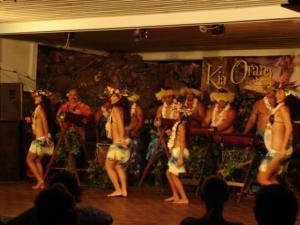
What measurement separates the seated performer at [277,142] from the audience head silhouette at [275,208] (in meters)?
5.37

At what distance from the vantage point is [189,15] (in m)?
8.06

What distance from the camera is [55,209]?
9.25 feet

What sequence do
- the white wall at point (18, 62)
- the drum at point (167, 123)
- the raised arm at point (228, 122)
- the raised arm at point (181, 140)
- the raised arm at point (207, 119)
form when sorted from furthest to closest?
1. the white wall at point (18, 62)
2. the raised arm at point (207, 119)
3. the raised arm at point (228, 122)
4. the drum at point (167, 123)
5. the raised arm at point (181, 140)

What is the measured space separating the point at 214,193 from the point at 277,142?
4.54 meters

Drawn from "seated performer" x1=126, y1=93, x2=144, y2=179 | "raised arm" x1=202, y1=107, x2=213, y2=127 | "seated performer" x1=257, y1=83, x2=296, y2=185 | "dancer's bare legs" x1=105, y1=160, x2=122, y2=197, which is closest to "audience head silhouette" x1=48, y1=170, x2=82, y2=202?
"seated performer" x1=257, y1=83, x2=296, y2=185

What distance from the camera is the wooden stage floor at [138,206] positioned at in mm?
7551

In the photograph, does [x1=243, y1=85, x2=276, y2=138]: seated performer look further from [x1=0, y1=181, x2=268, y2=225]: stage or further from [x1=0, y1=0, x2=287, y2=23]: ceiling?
[x1=0, y1=0, x2=287, y2=23]: ceiling

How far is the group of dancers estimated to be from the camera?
8141 mm

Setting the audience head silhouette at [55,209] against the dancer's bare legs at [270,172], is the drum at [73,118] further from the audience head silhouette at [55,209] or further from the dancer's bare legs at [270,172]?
the audience head silhouette at [55,209]

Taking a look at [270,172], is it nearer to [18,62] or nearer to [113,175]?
[113,175]

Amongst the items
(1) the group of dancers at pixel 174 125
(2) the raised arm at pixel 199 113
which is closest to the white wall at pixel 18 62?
(1) the group of dancers at pixel 174 125

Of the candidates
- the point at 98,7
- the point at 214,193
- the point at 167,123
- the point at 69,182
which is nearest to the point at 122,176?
the point at 167,123

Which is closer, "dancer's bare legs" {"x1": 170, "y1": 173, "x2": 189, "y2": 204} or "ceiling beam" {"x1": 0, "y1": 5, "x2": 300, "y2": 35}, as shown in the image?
"ceiling beam" {"x1": 0, "y1": 5, "x2": 300, "y2": 35}

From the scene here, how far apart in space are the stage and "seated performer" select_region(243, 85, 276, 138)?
4.57 ft
